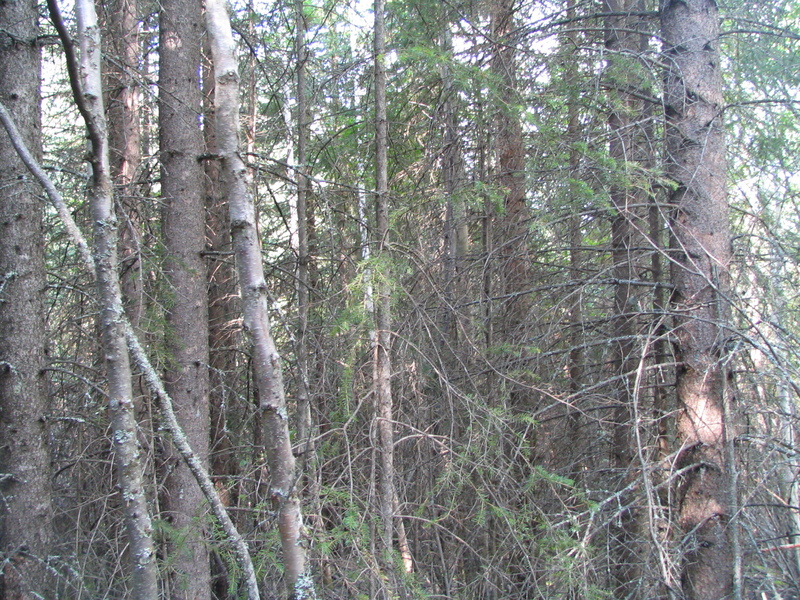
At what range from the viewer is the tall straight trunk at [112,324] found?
257cm

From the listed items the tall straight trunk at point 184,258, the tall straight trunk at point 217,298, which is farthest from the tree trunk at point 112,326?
the tall straight trunk at point 217,298

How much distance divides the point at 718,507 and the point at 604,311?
3370 mm

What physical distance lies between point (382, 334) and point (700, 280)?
263 centimetres

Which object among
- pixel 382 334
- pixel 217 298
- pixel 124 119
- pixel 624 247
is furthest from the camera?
pixel 217 298

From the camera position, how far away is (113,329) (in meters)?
2.62

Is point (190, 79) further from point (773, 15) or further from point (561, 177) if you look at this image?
point (773, 15)

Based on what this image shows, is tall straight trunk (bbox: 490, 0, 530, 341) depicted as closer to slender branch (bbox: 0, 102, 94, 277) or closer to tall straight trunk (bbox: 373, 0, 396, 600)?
tall straight trunk (bbox: 373, 0, 396, 600)

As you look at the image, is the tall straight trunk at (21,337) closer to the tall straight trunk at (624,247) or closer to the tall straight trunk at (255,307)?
the tall straight trunk at (255,307)

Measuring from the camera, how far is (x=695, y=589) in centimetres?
450

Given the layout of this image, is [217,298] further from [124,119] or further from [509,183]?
[509,183]

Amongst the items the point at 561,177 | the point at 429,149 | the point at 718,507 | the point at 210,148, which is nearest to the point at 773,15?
the point at 561,177

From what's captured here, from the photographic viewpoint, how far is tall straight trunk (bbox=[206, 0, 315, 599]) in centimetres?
271

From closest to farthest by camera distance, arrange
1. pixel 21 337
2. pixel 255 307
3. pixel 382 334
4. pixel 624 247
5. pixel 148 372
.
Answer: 1. pixel 148 372
2. pixel 255 307
3. pixel 21 337
4. pixel 382 334
5. pixel 624 247

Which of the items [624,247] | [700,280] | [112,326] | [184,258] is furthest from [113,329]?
[624,247]
